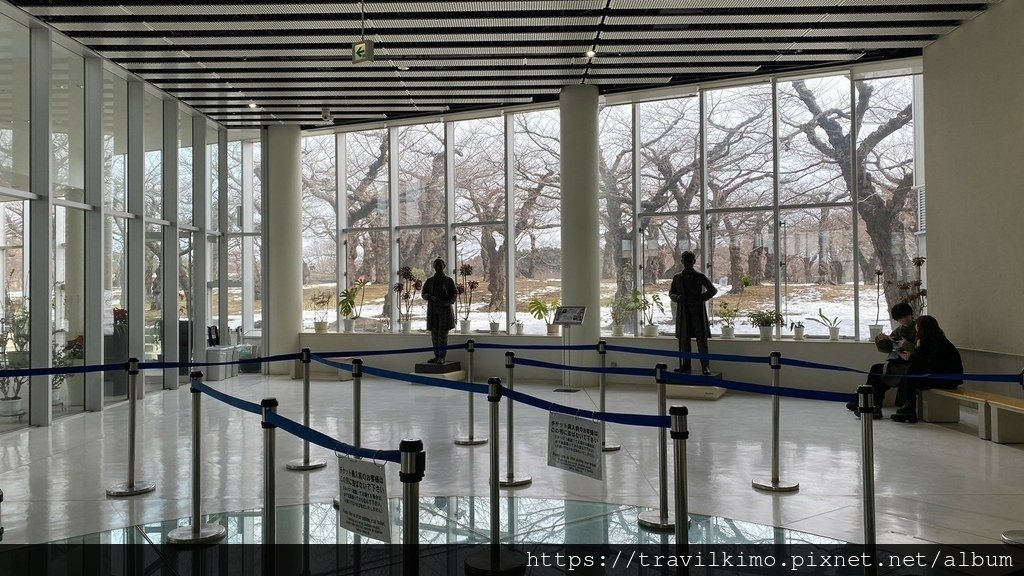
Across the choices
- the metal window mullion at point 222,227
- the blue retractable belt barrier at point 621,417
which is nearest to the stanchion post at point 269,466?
the blue retractable belt barrier at point 621,417

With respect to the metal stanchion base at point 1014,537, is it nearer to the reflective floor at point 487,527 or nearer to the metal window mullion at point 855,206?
the reflective floor at point 487,527

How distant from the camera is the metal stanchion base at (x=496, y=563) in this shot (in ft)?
12.7

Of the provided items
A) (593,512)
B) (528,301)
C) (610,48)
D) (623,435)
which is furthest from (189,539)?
(528,301)

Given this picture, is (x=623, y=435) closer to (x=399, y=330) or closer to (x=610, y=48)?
(x=610, y=48)

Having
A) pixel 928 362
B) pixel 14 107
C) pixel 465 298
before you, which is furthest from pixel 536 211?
pixel 14 107

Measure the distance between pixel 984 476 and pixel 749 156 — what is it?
7.08 meters

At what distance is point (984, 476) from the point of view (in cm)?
598

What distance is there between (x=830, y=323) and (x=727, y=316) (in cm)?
155

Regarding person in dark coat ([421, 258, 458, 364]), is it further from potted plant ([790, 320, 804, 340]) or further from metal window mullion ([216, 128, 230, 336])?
potted plant ([790, 320, 804, 340])

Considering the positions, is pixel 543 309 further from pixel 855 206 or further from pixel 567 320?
pixel 855 206

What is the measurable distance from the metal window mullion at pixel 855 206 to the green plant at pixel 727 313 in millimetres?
1786

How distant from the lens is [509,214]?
13.5 m

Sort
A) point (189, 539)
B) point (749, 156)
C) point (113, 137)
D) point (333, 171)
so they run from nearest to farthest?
point (189, 539)
point (113, 137)
point (749, 156)
point (333, 171)

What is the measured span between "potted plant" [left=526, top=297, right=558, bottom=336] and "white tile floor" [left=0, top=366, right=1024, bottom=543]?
332 cm
